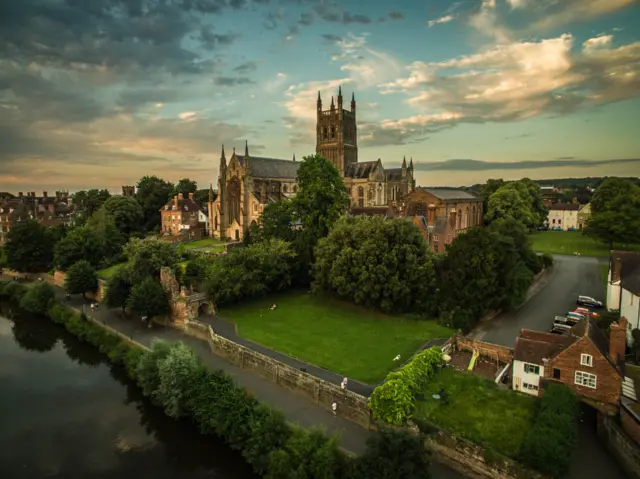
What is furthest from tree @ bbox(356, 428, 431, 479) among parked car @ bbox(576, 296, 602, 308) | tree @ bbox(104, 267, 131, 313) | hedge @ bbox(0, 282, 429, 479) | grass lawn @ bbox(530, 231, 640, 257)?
grass lawn @ bbox(530, 231, 640, 257)

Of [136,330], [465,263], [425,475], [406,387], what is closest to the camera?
[425,475]

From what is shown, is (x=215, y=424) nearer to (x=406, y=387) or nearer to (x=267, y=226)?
(x=406, y=387)

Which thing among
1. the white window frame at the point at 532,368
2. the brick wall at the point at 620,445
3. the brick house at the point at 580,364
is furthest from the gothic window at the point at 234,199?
the brick wall at the point at 620,445

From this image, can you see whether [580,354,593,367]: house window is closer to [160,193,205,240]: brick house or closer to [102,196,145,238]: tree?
[160,193,205,240]: brick house

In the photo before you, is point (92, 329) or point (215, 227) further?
point (215, 227)

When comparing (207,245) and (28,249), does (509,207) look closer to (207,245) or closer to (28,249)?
(207,245)

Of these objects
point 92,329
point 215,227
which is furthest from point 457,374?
point 215,227
